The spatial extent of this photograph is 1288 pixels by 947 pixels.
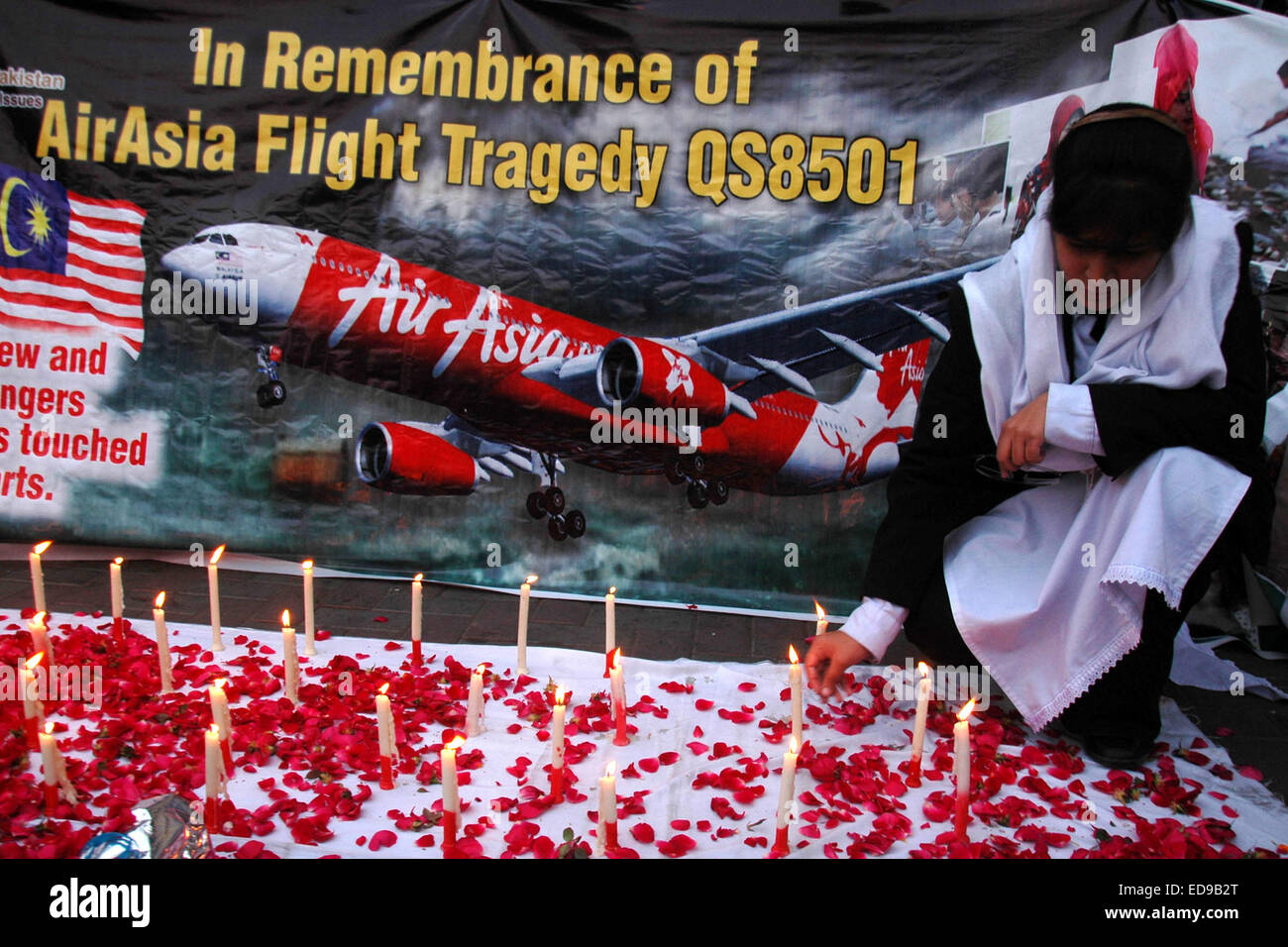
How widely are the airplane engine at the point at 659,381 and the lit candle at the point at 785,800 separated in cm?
235

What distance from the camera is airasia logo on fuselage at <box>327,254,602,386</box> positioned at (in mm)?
4227

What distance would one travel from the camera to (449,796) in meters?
1.92

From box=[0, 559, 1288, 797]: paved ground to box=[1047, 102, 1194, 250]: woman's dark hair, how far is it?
1771 millimetres

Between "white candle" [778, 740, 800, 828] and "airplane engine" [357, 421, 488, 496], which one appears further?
"airplane engine" [357, 421, 488, 496]

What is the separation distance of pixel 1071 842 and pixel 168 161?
467cm

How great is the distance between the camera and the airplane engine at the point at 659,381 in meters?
4.12

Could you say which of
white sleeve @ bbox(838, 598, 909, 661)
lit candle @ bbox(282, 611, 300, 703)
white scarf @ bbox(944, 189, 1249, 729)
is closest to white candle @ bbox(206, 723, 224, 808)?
lit candle @ bbox(282, 611, 300, 703)

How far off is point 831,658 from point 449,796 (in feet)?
3.82

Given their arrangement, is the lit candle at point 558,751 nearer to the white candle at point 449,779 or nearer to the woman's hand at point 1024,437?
the white candle at point 449,779

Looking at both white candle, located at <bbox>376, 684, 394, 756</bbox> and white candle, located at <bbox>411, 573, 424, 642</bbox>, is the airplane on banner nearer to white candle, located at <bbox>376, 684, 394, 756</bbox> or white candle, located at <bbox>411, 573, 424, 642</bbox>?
white candle, located at <bbox>411, 573, 424, 642</bbox>

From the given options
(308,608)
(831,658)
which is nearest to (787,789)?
(831,658)

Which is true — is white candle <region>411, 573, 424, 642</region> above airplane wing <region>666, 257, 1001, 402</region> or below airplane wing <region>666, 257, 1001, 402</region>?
below

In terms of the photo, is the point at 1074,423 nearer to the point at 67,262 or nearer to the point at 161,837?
the point at 161,837

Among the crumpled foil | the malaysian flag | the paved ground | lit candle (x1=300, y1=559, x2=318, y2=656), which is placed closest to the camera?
the crumpled foil
